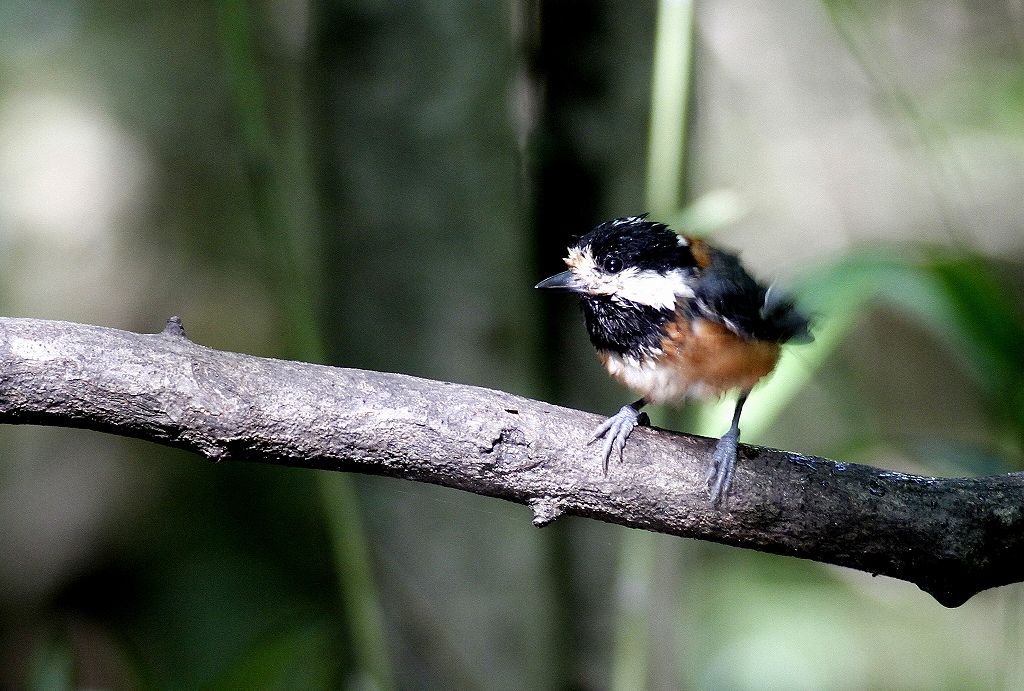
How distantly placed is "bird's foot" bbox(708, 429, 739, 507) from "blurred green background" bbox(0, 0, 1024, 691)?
13.6 inches

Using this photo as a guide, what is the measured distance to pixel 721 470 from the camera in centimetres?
135

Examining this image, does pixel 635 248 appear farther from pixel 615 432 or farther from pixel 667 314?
pixel 615 432

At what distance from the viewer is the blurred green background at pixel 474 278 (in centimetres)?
207

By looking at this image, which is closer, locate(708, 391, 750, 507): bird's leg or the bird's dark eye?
locate(708, 391, 750, 507): bird's leg

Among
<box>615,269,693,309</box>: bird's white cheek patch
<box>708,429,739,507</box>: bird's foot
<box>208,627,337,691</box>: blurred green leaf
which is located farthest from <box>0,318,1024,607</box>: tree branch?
<box>208,627,337,691</box>: blurred green leaf

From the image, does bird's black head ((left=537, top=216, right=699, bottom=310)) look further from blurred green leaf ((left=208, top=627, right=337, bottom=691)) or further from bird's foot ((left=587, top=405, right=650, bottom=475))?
blurred green leaf ((left=208, top=627, right=337, bottom=691))

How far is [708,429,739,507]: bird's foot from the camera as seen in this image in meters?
1.33

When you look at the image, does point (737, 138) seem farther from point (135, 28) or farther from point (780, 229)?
point (135, 28)

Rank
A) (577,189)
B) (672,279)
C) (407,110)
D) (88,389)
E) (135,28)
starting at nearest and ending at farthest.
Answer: (88,389), (672,279), (407,110), (577,189), (135,28)

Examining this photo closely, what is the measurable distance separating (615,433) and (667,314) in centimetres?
35

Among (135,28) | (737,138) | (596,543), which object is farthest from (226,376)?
(737,138)

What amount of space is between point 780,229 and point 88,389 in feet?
13.9

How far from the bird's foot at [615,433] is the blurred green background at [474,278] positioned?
403 millimetres

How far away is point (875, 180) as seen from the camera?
4719 millimetres
